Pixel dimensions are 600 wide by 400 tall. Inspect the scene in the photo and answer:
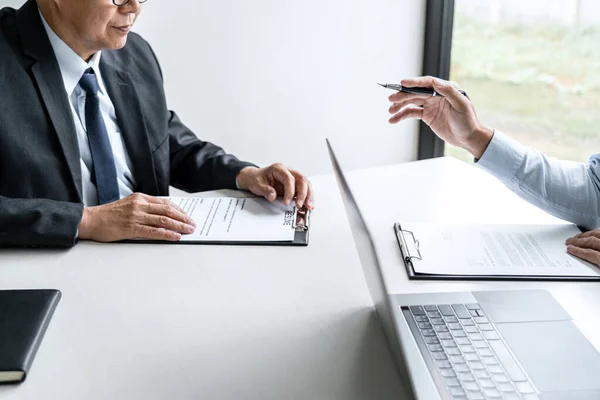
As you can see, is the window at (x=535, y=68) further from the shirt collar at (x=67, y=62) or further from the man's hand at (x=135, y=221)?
the man's hand at (x=135, y=221)

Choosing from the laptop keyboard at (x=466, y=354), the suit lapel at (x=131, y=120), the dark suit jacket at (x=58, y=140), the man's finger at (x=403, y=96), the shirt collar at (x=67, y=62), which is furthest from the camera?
the suit lapel at (x=131, y=120)

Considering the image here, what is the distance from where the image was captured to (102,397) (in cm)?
83

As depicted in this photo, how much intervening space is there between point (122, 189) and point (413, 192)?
0.75 meters

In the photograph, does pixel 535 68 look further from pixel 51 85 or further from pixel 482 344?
pixel 482 344

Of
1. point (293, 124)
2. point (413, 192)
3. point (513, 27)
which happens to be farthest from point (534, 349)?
point (513, 27)

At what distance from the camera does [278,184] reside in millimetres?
1521

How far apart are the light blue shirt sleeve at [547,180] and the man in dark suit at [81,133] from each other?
1.40 feet

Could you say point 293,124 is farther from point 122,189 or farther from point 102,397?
point 102,397

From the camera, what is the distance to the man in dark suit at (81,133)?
1298 millimetres

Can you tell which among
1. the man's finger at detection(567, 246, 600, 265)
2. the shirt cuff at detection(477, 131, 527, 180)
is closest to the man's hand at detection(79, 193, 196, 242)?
the shirt cuff at detection(477, 131, 527, 180)

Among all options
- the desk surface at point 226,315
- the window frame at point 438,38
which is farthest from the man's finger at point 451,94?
the window frame at point 438,38

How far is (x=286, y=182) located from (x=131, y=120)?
511mm

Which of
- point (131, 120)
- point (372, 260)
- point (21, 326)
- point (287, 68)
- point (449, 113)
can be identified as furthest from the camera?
point (287, 68)

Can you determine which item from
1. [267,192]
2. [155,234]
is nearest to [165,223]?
[155,234]
